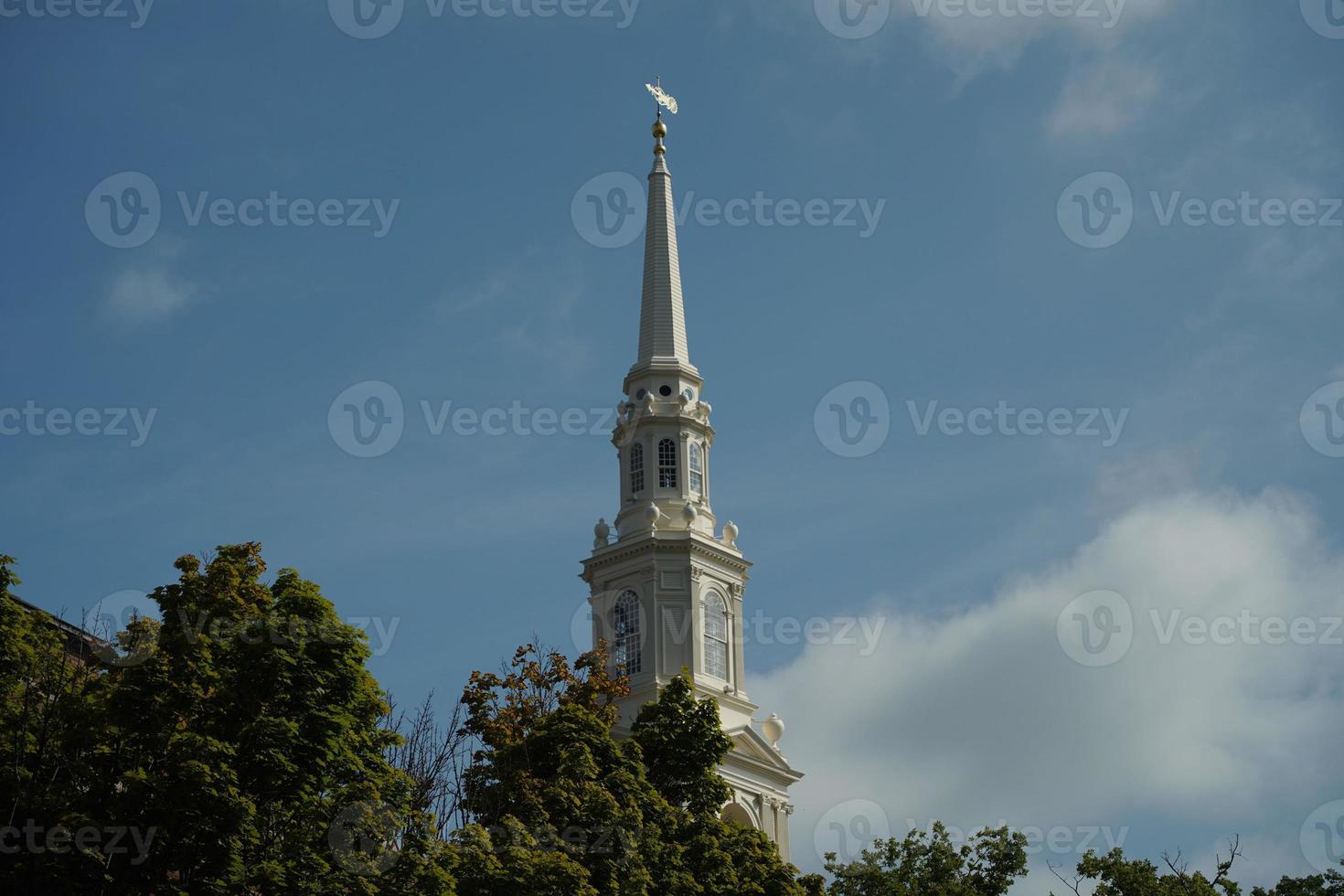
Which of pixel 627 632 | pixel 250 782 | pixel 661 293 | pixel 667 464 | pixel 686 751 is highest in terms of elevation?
pixel 661 293

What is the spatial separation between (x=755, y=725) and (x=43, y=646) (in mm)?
39718

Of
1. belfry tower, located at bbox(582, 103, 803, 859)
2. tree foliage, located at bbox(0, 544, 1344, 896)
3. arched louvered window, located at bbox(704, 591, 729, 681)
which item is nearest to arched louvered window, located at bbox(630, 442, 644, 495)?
belfry tower, located at bbox(582, 103, 803, 859)

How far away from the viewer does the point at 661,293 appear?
281ft

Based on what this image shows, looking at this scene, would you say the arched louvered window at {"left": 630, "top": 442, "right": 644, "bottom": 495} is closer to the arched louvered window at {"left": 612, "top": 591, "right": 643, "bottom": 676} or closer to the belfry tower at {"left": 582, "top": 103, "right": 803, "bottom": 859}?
the belfry tower at {"left": 582, "top": 103, "right": 803, "bottom": 859}

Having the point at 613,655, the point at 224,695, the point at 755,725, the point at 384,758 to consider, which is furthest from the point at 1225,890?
the point at 224,695

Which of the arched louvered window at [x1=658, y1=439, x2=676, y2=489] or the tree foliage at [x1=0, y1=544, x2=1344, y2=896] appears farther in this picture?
the arched louvered window at [x1=658, y1=439, x2=676, y2=489]

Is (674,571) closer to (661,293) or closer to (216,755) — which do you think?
(661,293)

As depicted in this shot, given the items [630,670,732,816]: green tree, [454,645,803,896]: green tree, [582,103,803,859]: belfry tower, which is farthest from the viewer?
[582,103,803,859]: belfry tower

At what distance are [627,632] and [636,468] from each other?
7752mm

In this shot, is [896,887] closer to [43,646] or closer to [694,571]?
[694,571]

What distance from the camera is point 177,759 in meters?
39.3

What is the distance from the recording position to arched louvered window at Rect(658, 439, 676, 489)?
8125 centimetres

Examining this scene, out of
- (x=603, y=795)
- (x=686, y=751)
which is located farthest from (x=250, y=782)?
(x=686, y=751)

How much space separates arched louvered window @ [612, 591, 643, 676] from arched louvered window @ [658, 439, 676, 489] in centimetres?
516
